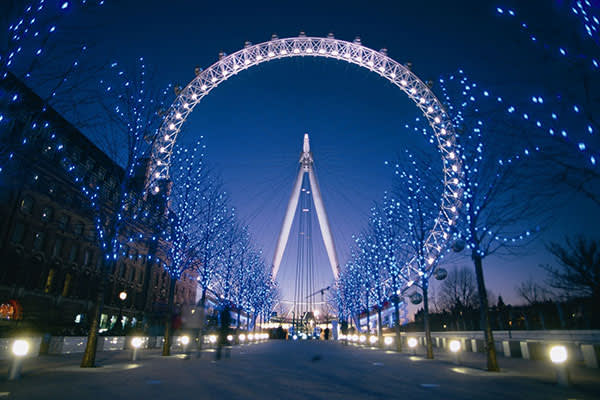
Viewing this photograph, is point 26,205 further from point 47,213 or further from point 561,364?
point 561,364

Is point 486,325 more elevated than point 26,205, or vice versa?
point 26,205

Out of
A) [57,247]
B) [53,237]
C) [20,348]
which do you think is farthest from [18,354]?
[57,247]

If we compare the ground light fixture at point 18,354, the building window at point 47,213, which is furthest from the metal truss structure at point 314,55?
the ground light fixture at point 18,354

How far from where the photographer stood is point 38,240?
33500mm

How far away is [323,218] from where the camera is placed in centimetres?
6506

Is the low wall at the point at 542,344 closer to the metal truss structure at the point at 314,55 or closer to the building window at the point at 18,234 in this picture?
the metal truss structure at the point at 314,55

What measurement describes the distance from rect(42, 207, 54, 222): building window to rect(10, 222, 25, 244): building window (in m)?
2.36

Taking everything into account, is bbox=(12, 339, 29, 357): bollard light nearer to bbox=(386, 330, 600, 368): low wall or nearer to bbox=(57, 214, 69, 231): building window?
bbox=(386, 330, 600, 368): low wall

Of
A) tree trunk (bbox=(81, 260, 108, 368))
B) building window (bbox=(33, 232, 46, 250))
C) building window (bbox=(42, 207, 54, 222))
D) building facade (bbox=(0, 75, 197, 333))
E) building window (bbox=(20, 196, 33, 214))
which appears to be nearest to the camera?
tree trunk (bbox=(81, 260, 108, 368))

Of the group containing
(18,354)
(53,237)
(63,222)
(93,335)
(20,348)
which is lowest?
(18,354)

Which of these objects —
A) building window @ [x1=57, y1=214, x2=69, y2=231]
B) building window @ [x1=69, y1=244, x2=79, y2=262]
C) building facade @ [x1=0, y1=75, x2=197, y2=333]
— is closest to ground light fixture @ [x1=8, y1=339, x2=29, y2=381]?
building facade @ [x1=0, y1=75, x2=197, y2=333]

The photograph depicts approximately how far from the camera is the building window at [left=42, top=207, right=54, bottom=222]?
33.8 metres

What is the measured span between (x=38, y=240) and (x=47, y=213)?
104 inches

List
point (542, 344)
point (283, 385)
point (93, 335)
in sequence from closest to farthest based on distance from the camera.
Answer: point (283, 385) → point (93, 335) → point (542, 344)
